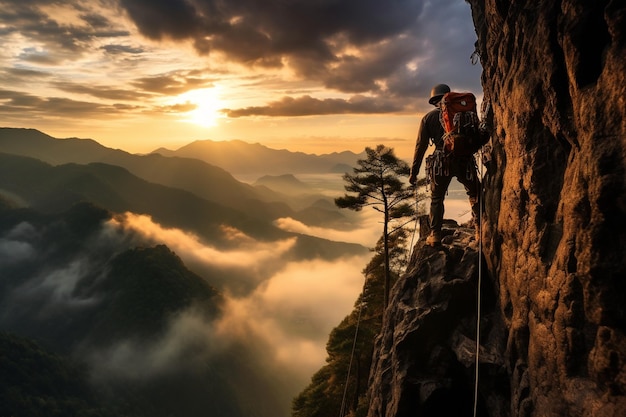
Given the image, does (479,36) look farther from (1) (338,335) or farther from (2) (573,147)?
(1) (338,335)

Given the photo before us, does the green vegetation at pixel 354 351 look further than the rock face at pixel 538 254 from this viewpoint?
Yes

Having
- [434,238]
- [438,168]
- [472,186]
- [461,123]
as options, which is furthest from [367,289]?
[461,123]

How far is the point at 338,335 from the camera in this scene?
26.8m

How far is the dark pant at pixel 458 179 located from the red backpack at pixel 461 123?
0.67m

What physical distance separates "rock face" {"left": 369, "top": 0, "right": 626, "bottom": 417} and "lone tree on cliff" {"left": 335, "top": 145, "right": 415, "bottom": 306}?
1034 cm

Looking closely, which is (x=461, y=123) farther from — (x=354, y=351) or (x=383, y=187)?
(x=354, y=351)

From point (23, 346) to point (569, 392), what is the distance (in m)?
195

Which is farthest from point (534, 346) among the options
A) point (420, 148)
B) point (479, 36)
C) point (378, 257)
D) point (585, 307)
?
point (378, 257)

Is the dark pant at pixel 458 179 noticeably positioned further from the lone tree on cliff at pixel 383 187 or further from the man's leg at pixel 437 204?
the lone tree on cliff at pixel 383 187

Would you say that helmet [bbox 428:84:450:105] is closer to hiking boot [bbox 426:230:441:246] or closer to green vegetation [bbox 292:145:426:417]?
hiking boot [bbox 426:230:441:246]

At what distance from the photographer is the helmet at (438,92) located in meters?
11.7

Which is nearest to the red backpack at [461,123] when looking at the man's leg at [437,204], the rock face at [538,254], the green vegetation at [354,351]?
the rock face at [538,254]

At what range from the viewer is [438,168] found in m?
11.3

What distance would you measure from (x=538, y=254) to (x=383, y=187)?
1505 centimetres
